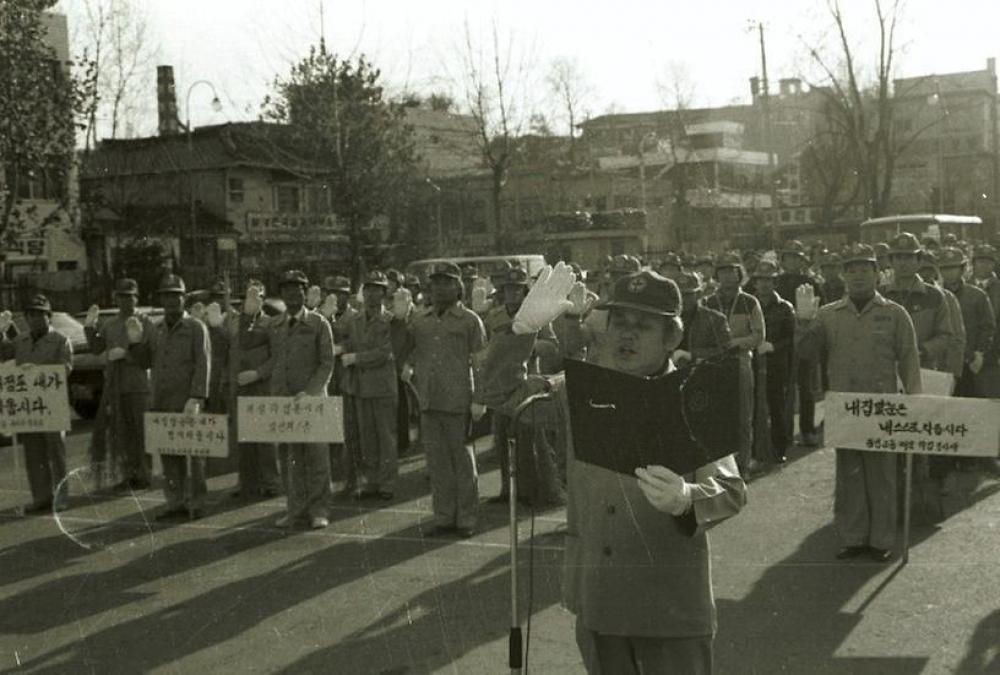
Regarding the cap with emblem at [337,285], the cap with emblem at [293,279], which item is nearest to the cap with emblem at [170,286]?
the cap with emblem at [293,279]

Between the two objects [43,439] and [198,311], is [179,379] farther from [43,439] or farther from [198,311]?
[198,311]

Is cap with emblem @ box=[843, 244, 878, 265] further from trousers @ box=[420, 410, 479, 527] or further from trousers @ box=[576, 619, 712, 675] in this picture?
trousers @ box=[576, 619, 712, 675]

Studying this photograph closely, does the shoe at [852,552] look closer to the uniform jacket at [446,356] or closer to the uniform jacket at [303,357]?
the uniform jacket at [446,356]

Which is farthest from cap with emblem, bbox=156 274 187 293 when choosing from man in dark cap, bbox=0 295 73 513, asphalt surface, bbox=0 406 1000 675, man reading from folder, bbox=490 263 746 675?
man reading from folder, bbox=490 263 746 675

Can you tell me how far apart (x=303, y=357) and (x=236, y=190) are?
3549 centimetres

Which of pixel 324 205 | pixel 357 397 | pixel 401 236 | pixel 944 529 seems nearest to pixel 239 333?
pixel 357 397

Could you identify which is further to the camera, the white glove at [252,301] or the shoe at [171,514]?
the white glove at [252,301]

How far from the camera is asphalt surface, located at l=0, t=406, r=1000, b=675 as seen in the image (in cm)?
654

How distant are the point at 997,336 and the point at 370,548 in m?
5.88

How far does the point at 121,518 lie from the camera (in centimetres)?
1087

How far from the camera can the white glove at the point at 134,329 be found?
39.1 ft

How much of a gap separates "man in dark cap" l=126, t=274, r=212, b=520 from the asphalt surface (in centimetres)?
32

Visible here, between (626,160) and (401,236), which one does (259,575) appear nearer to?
(401,236)

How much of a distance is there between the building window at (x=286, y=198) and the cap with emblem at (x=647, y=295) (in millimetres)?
42482
